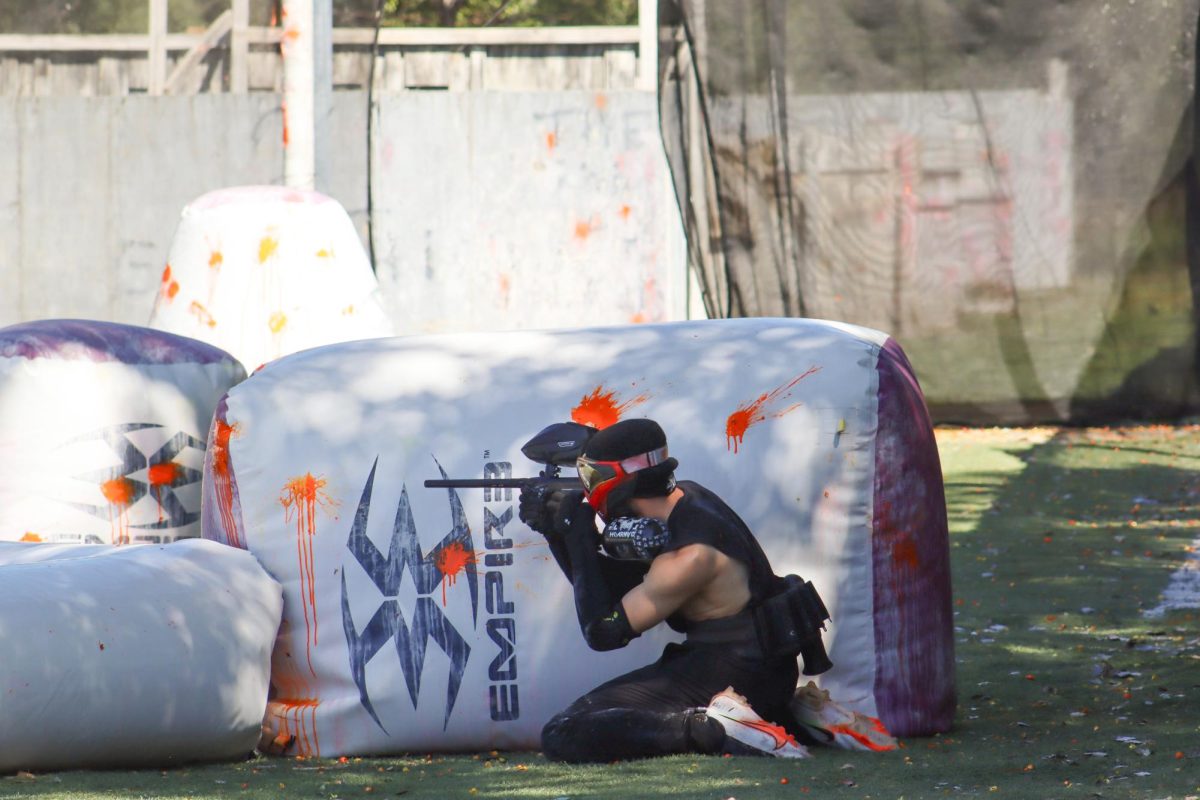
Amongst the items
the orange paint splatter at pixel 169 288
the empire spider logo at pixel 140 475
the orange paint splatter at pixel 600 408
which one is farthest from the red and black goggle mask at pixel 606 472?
the orange paint splatter at pixel 169 288

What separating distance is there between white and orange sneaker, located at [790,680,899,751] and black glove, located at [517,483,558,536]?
82 centimetres

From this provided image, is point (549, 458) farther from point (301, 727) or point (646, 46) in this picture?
point (646, 46)

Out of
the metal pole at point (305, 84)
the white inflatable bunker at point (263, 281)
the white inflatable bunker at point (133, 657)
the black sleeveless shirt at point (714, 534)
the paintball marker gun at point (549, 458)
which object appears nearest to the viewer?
the white inflatable bunker at point (133, 657)

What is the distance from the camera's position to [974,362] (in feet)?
32.1

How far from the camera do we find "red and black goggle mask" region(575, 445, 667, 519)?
14.2ft

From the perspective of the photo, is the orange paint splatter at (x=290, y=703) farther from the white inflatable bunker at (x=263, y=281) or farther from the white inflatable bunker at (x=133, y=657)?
the white inflatable bunker at (x=263, y=281)

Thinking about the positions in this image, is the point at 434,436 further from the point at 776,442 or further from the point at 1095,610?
the point at 1095,610

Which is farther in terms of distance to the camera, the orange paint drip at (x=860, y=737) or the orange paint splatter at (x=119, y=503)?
the orange paint splatter at (x=119, y=503)

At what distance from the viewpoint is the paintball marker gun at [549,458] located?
454 cm

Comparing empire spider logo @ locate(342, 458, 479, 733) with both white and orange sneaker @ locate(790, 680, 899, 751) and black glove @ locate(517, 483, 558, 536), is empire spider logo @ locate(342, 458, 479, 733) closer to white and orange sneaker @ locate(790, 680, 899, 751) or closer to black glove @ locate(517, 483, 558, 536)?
black glove @ locate(517, 483, 558, 536)

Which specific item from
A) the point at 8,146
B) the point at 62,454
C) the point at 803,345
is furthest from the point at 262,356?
the point at 8,146

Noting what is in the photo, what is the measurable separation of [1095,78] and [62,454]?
5828 mm

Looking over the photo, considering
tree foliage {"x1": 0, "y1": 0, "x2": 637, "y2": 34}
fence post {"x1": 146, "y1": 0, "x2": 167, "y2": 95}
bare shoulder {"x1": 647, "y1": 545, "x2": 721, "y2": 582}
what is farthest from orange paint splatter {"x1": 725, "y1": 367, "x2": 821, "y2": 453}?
fence post {"x1": 146, "y1": 0, "x2": 167, "y2": 95}

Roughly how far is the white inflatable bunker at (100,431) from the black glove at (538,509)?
180 cm
